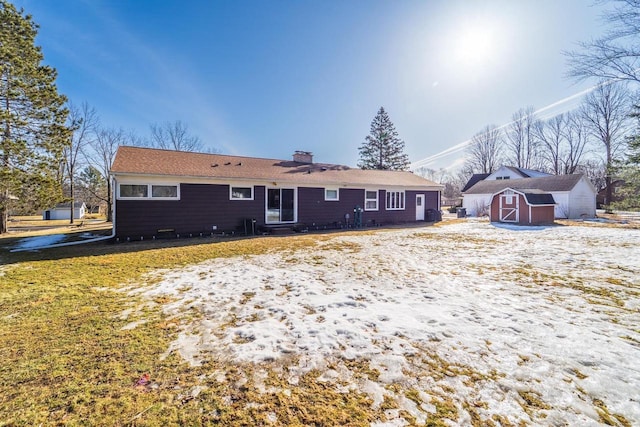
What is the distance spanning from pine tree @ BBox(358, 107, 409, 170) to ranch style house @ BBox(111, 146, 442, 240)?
64.6 ft

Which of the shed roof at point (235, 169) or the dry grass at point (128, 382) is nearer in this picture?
the dry grass at point (128, 382)

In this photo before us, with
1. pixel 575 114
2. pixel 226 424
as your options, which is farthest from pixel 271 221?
pixel 575 114

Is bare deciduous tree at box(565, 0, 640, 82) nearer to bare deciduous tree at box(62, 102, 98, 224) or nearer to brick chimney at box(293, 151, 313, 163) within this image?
brick chimney at box(293, 151, 313, 163)

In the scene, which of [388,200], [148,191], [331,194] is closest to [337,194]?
[331,194]

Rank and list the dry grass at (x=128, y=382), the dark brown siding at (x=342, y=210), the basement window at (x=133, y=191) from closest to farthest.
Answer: the dry grass at (x=128, y=382) → the basement window at (x=133, y=191) → the dark brown siding at (x=342, y=210)

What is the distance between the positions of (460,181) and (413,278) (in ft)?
176

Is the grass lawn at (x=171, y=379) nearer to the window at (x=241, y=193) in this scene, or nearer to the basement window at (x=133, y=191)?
the basement window at (x=133, y=191)

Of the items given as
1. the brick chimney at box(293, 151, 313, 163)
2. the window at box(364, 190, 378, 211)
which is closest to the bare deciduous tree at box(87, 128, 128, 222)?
the brick chimney at box(293, 151, 313, 163)

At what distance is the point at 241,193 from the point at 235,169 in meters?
1.31

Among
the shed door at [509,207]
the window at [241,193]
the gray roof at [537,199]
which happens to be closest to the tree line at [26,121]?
the window at [241,193]

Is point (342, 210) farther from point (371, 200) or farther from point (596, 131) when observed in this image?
point (596, 131)

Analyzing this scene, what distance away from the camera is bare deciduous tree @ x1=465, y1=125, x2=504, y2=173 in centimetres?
4103

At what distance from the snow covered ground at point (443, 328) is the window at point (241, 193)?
601 cm

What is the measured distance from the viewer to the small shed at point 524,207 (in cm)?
1656
